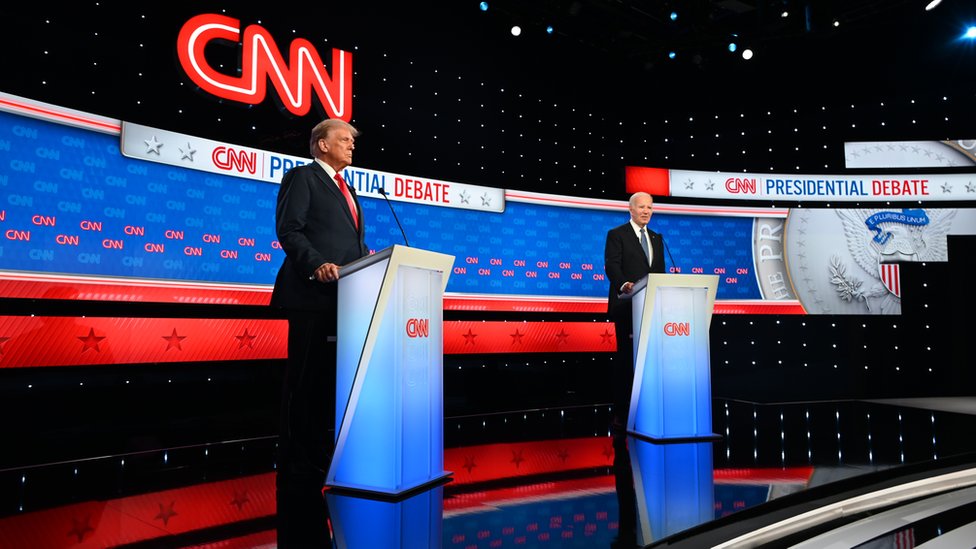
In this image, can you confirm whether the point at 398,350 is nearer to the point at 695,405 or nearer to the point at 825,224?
the point at 695,405

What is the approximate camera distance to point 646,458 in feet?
9.73

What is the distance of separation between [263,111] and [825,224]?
17.7 feet

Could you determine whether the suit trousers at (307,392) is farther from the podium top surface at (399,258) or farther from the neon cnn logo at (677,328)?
the neon cnn logo at (677,328)

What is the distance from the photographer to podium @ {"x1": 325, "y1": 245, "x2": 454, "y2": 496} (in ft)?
7.29

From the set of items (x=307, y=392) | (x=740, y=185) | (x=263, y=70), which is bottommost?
(x=307, y=392)

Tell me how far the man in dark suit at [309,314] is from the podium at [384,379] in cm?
20

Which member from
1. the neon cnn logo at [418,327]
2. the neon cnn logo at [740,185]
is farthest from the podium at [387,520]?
the neon cnn logo at [740,185]

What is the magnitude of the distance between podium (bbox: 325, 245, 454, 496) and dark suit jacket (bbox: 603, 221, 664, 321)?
1963 mm

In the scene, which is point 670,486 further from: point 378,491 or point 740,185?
point 740,185

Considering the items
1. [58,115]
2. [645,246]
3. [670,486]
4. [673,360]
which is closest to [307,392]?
[670,486]

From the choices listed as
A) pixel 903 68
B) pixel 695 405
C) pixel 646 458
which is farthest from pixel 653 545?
pixel 903 68

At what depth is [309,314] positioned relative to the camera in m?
2.55

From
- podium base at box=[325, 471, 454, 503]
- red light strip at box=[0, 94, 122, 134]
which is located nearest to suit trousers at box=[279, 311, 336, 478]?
podium base at box=[325, 471, 454, 503]

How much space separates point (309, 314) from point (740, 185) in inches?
208
